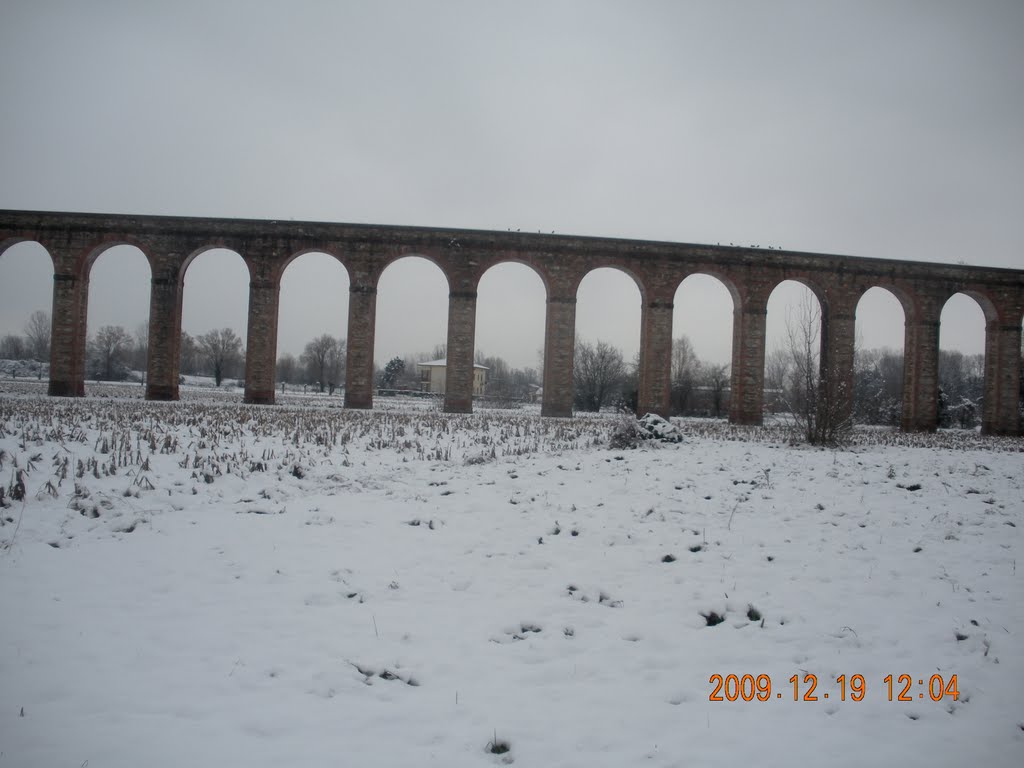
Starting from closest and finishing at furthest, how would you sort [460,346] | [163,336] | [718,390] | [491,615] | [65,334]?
1. [491,615]
2. [65,334]
3. [163,336]
4. [460,346]
5. [718,390]

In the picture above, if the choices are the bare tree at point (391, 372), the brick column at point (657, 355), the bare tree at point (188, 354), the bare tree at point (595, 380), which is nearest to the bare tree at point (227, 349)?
the bare tree at point (188, 354)

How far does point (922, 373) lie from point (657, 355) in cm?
1145

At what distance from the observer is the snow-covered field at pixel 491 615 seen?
9.45 feet

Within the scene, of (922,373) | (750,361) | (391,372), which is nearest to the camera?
(750,361)

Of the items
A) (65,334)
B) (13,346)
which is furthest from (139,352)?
(65,334)

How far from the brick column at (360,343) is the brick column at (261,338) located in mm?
2987

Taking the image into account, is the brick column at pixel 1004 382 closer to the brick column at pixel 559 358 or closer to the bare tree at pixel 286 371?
the brick column at pixel 559 358

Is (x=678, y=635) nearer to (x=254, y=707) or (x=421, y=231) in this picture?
(x=254, y=707)

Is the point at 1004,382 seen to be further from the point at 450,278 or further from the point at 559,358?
the point at 450,278

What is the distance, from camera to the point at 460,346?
72.6 feet

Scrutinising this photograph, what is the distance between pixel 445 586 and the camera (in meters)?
4.71

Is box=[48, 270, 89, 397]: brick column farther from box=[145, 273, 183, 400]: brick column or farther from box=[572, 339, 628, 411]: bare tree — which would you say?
box=[572, 339, 628, 411]: bare tree

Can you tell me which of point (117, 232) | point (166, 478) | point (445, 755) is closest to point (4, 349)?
point (117, 232)

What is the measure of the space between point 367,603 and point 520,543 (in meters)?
1.79
